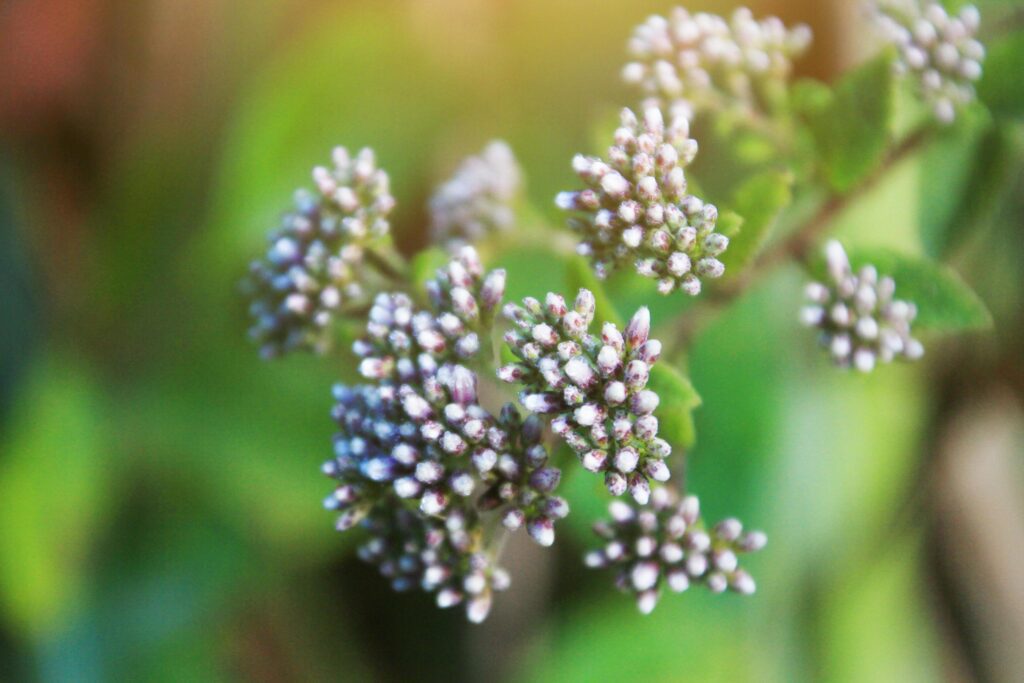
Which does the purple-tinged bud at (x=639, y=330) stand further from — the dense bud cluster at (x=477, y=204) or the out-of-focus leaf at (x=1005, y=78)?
the out-of-focus leaf at (x=1005, y=78)

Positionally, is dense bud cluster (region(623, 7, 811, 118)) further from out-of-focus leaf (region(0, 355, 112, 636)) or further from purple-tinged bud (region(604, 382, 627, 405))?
out-of-focus leaf (region(0, 355, 112, 636))

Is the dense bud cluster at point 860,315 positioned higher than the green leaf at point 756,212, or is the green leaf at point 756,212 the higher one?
the green leaf at point 756,212

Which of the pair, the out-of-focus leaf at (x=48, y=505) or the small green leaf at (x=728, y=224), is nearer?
the small green leaf at (x=728, y=224)

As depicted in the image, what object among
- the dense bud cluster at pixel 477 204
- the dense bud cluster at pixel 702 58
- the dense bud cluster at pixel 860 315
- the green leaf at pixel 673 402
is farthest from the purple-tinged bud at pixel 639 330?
the dense bud cluster at pixel 477 204

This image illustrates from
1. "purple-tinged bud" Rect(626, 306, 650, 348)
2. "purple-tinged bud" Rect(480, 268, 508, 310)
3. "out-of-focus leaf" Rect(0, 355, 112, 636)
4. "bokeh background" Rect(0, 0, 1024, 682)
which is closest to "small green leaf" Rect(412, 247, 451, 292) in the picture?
"purple-tinged bud" Rect(480, 268, 508, 310)

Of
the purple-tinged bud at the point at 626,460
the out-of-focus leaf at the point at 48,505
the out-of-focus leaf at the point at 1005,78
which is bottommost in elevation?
the out-of-focus leaf at the point at 48,505

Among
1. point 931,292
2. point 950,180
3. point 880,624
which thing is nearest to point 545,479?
point 931,292

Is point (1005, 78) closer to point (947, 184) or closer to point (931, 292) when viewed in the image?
point (947, 184)

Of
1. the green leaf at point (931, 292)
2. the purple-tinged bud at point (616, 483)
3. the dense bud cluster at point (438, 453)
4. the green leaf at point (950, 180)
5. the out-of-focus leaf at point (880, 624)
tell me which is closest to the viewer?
the purple-tinged bud at point (616, 483)
